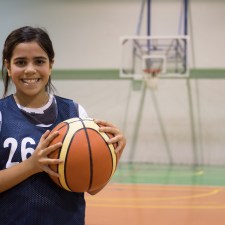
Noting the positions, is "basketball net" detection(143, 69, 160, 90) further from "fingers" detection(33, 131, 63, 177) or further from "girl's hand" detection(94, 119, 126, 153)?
"fingers" detection(33, 131, 63, 177)

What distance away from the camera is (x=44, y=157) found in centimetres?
130

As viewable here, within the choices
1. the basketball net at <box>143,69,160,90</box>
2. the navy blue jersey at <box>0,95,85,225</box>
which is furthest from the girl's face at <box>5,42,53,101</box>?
the basketball net at <box>143,69,160,90</box>

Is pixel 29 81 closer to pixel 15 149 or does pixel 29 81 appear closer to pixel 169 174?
pixel 15 149

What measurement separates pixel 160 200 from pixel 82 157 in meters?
3.02

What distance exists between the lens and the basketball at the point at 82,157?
1334 mm

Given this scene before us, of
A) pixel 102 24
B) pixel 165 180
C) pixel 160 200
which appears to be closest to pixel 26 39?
pixel 160 200

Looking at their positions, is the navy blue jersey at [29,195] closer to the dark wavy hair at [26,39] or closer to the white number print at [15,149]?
the white number print at [15,149]

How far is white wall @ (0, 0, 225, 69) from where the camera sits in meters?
7.81

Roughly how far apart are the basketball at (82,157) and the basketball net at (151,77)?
5.85 metres

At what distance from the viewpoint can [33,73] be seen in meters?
1.43

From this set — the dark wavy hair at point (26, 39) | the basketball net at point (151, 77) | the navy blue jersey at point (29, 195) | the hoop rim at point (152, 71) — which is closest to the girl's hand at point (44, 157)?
the navy blue jersey at point (29, 195)

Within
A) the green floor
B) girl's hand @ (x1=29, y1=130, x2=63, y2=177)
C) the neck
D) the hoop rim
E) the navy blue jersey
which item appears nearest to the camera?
girl's hand @ (x1=29, y1=130, x2=63, y2=177)

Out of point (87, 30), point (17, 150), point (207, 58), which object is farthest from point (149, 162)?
point (17, 150)

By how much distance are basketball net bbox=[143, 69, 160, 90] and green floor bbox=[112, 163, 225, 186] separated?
4.76 ft
